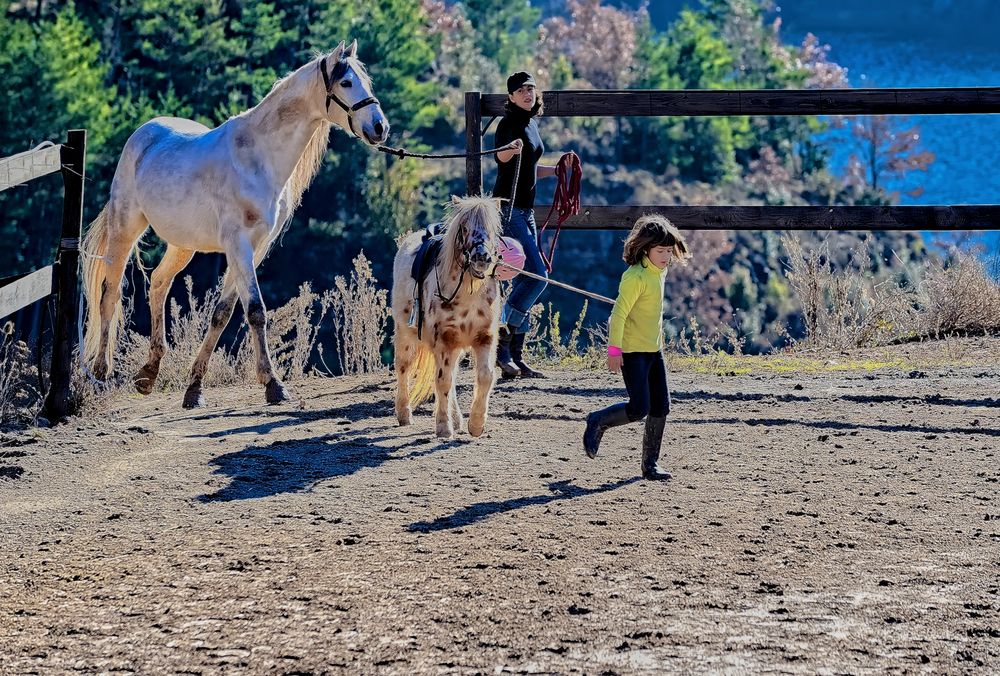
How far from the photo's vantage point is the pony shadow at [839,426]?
845cm

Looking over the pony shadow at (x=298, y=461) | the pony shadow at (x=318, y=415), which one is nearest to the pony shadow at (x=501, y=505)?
the pony shadow at (x=298, y=461)

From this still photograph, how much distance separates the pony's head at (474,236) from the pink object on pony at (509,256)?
280 millimetres

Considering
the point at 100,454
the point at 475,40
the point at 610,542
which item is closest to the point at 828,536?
the point at 610,542

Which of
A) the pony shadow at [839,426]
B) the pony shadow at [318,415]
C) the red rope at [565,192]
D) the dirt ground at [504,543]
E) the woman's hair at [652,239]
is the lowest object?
the dirt ground at [504,543]

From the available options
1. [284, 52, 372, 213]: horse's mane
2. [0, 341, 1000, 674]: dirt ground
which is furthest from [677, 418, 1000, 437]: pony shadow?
[284, 52, 372, 213]: horse's mane

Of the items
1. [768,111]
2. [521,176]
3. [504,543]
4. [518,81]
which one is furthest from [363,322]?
[504,543]

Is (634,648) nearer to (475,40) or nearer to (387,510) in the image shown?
(387,510)

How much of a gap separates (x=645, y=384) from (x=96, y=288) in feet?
16.1

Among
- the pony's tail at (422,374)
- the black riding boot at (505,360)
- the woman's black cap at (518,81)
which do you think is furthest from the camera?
the black riding boot at (505,360)

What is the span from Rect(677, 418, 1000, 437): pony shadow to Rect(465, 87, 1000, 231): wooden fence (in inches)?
73.0

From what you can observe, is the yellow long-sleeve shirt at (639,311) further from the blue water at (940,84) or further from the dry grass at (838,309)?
the blue water at (940,84)

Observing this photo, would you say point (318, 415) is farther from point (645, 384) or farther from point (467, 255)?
point (645, 384)

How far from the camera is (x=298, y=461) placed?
7.66 metres

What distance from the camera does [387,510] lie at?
6.53 m
